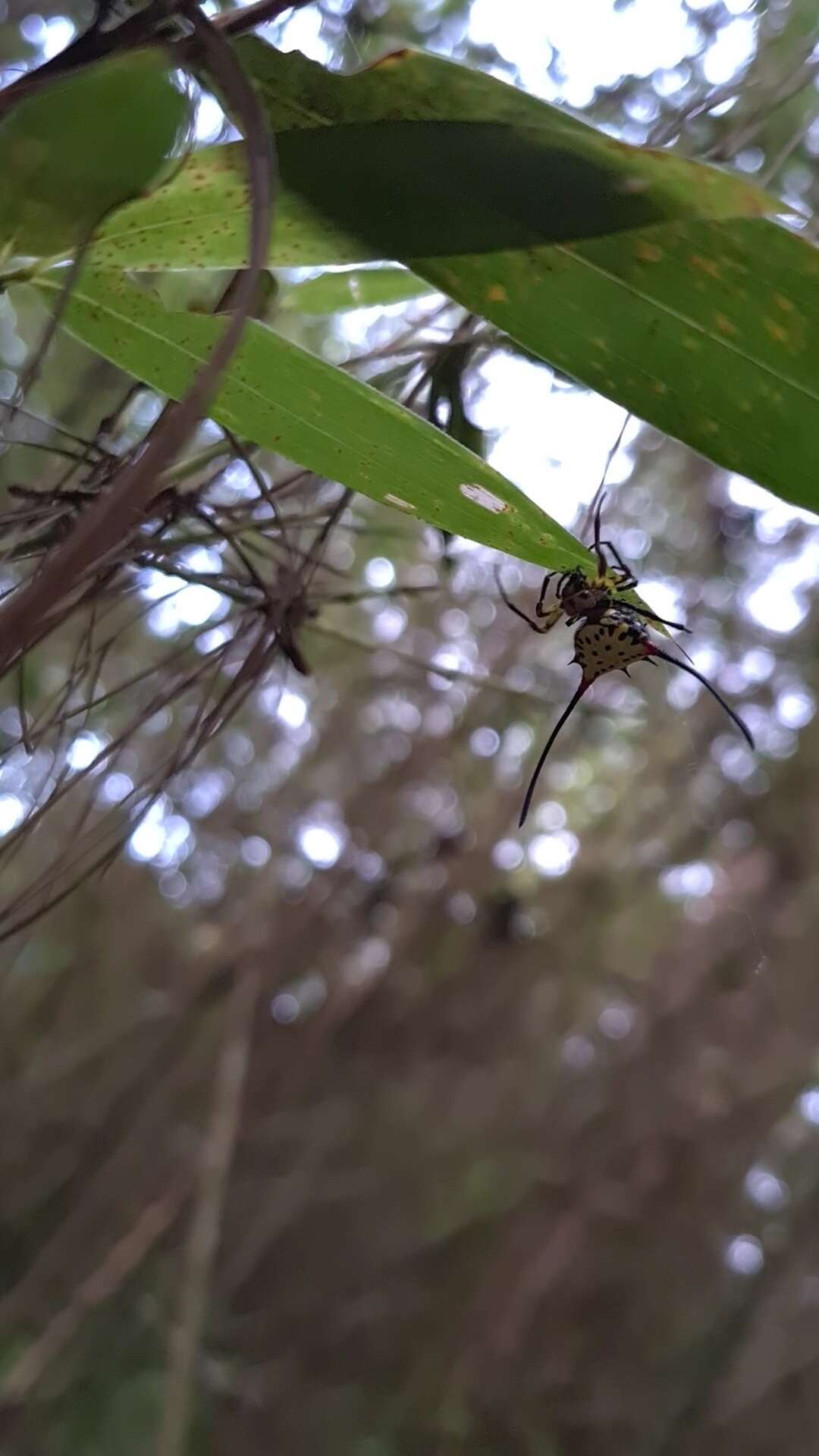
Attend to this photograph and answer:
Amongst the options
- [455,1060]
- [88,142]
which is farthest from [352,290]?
[455,1060]

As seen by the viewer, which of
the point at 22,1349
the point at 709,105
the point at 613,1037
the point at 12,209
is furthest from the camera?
the point at 613,1037

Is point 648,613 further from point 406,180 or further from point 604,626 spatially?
point 406,180

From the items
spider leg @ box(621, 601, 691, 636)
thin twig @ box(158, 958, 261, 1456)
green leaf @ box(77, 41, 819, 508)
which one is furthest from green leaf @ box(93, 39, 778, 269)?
thin twig @ box(158, 958, 261, 1456)

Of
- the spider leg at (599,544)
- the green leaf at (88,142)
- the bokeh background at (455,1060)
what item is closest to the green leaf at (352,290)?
the spider leg at (599,544)

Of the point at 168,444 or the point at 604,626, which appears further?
the point at 604,626

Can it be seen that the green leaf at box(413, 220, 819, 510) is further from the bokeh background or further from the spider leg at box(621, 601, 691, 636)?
the bokeh background

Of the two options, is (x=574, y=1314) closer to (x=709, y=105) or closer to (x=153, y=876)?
(x=153, y=876)

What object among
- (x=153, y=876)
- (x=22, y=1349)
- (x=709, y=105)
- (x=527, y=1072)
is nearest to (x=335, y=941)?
(x=153, y=876)
